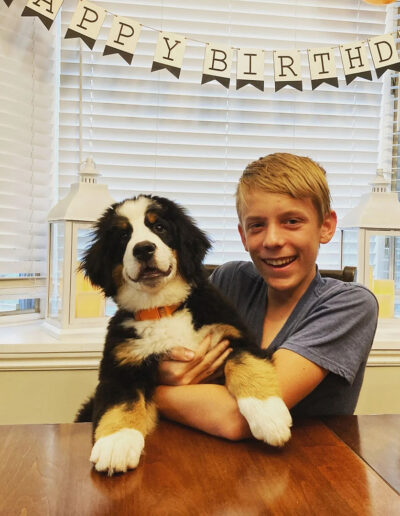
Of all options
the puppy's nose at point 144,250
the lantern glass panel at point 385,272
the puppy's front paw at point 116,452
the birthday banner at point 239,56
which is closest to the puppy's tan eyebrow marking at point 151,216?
the puppy's nose at point 144,250

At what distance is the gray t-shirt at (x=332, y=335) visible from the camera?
118 centimetres

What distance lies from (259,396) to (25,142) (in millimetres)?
1796

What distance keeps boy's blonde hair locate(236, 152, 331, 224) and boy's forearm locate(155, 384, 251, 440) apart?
542 mm

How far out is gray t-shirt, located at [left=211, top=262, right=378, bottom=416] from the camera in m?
1.18

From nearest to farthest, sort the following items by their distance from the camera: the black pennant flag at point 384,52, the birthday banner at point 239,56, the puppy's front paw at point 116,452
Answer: the puppy's front paw at point 116,452, the birthday banner at point 239,56, the black pennant flag at point 384,52

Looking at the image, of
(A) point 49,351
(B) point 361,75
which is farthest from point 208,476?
(B) point 361,75

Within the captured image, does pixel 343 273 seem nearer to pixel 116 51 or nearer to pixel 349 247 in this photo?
pixel 349 247

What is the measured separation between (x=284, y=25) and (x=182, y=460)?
2377mm

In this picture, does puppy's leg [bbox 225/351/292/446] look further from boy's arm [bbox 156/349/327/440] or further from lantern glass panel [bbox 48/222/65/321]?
lantern glass panel [bbox 48/222/65/321]

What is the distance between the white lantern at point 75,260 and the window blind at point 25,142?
178 millimetres

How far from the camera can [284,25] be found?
2568 millimetres

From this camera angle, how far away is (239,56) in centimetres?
229

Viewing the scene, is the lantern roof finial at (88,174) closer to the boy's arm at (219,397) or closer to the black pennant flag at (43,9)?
Answer: the black pennant flag at (43,9)

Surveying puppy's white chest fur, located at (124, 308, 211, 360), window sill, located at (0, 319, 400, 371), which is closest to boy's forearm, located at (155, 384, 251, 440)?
puppy's white chest fur, located at (124, 308, 211, 360)
